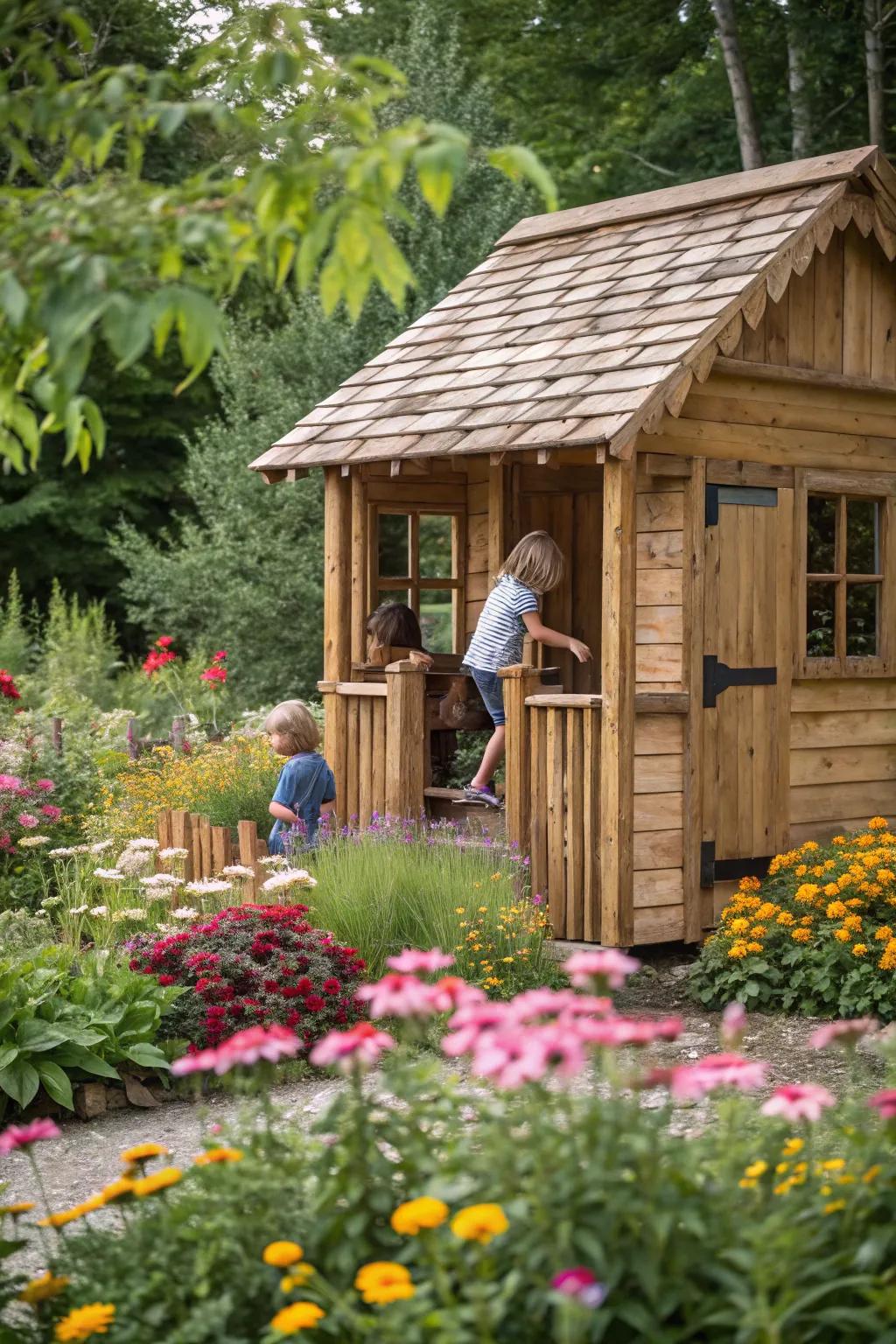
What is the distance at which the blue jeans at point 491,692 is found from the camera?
933cm

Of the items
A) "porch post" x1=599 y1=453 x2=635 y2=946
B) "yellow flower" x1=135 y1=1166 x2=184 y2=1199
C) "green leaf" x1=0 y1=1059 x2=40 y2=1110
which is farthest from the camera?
"porch post" x1=599 y1=453 x2=635 y2=946

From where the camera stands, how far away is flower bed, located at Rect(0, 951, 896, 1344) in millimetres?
2613

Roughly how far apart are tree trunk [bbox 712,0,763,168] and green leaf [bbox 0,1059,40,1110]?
584 inches

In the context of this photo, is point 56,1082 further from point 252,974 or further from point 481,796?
point 481,796

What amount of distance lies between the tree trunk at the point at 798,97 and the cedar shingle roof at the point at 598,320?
26.4ft

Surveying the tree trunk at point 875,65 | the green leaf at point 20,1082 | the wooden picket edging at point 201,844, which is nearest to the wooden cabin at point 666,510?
the wooden picket edging at point 201,844

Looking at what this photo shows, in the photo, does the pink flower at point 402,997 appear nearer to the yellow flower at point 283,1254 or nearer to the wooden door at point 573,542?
the yellow flower at point 283,1254

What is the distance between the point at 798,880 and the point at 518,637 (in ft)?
7.17

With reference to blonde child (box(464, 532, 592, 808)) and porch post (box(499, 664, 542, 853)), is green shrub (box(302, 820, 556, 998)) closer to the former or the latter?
porch post (box(499, 664, 542, 853))

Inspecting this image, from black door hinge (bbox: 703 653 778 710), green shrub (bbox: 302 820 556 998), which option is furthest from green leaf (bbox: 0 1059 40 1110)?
black door hinge (bbox: 703 653 778 710)

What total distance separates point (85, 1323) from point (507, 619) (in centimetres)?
674

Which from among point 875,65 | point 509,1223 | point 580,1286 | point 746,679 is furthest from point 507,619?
point 875,65

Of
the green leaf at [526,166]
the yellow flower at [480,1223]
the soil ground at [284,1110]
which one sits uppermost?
the green leaf at [526,166]

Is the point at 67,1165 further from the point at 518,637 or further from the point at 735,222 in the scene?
the point at 735,222
